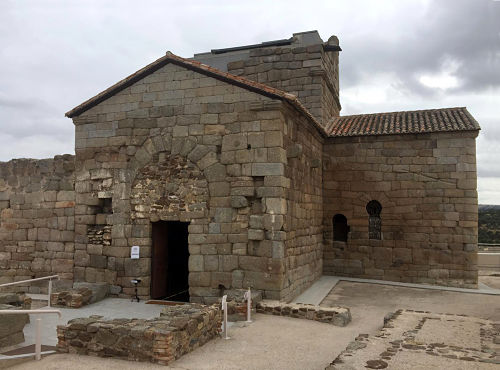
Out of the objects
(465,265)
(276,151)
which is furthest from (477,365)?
(465,265)

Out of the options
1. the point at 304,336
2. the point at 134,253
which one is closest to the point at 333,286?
the point at 304,336

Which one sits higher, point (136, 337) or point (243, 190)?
point (243, 190)

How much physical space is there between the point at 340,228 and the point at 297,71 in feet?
18.0

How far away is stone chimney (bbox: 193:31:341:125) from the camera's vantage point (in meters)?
14.0

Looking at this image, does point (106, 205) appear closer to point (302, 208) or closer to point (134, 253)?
point (134, 253)

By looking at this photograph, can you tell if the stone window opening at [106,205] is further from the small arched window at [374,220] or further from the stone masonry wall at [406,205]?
the small arched window at [374,220]

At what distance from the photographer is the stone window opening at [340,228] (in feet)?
44.7

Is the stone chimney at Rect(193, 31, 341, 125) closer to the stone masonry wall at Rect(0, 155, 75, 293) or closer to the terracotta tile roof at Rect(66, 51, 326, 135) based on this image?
the terracotta tile roof at Rect(66, 51, 326, 135)

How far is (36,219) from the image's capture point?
11336 millimetres

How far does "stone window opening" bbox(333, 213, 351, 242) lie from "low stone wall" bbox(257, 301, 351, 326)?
5.36m

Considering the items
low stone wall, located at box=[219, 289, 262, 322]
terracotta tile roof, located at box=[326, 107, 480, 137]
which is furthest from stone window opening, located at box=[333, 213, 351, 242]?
low stone wall, located at box=[219, 289, 262, 322]

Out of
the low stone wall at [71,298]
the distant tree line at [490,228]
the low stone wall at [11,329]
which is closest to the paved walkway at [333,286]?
the low stone wall at [71,298]

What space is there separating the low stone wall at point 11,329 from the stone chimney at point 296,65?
1041cm

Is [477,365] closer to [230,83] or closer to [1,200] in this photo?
[230,83]
